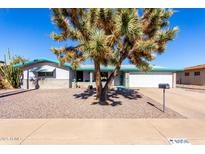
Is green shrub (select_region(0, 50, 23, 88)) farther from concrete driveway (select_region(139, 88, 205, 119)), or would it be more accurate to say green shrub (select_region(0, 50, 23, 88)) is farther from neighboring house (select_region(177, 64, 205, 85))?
neighboring house (select_region(177, 64, 205, 85))

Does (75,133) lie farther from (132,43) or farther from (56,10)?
(56,10)

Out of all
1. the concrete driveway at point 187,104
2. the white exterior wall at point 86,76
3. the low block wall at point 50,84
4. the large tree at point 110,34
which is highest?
the large tree at point 110,34

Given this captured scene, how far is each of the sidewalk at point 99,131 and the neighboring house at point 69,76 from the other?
41.4 feet

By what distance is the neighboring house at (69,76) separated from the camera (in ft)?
59.5

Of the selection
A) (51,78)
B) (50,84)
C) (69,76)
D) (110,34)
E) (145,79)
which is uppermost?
(110,34)

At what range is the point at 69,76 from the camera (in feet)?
60.3

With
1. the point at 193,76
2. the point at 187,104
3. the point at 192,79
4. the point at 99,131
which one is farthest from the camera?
the point at 192,79

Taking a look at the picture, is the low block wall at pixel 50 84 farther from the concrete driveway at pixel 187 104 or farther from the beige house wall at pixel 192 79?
the beige house wall at pixel 192 79

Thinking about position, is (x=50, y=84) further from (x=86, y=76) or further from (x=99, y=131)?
(x=99, y=131)

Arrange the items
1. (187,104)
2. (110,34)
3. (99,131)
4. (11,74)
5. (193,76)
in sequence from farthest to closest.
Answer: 1. (193,76)
2. (11,74)
3. (187,104)
4. (110,34)
5. (99,131)

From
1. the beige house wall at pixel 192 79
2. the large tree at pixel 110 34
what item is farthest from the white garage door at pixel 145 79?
the beige house wall at pixel 192 79

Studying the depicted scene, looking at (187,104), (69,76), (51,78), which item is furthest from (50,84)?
(187,104)

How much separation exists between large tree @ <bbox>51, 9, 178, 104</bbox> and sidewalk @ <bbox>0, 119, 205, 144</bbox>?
3.40 m

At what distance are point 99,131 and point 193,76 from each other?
30.0 m
